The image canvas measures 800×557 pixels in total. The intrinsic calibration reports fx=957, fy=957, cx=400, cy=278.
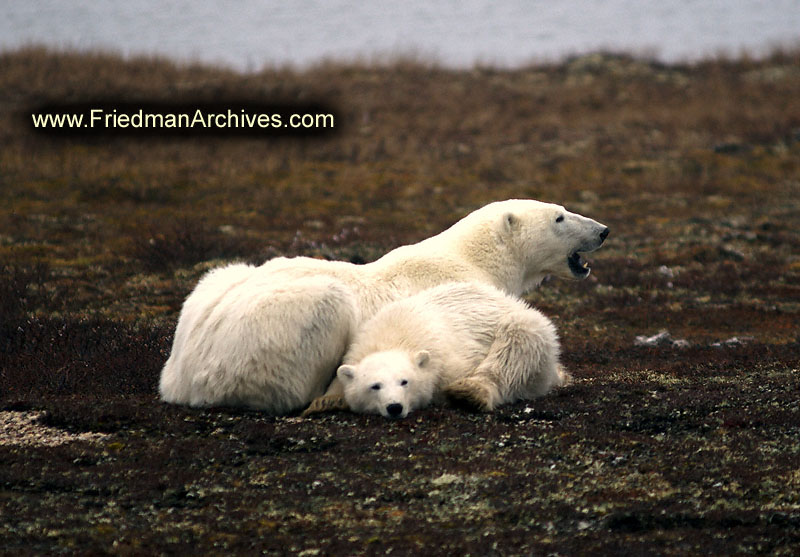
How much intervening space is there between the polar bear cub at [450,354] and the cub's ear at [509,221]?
41.9 inches

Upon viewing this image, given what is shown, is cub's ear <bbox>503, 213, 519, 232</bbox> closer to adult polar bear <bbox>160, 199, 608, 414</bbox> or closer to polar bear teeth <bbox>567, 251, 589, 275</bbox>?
adult polar bear <bbox>160, 199, 608, 414</bbox>

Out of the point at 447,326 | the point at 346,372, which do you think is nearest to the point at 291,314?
the point at 346,372

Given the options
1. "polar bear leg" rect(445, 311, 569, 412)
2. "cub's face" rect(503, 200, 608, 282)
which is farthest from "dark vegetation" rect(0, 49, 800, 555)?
"cub's face" rect(503, 200, 608, 282)

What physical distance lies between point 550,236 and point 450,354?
2159mm

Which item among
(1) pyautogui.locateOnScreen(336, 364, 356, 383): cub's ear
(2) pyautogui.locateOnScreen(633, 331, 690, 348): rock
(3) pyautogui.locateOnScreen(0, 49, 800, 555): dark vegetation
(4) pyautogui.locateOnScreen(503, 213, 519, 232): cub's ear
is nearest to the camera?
(3) pyautogui.locateOnScreen(0, 49, 800, 555): dark vegetation

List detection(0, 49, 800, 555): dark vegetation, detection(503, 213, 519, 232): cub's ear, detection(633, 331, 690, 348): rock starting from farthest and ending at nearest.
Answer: detection(633, 331, 690, 348): rock < detection(503, 213, 519, 232): cub's ear < detection(0, 49, 800, 555): dark vegetation

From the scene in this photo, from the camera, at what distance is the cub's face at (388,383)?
679 centimetres

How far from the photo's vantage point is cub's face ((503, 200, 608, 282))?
8.93 metres

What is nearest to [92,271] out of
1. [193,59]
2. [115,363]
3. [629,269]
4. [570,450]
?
[115,363]

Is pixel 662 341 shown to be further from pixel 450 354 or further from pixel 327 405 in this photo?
pixel 327 405

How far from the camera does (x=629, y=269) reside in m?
17.3

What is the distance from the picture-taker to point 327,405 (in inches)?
281

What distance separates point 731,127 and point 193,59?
19.3m

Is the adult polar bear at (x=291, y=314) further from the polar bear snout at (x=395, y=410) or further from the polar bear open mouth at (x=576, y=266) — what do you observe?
the polar bear snout at (x=395, y=410)
